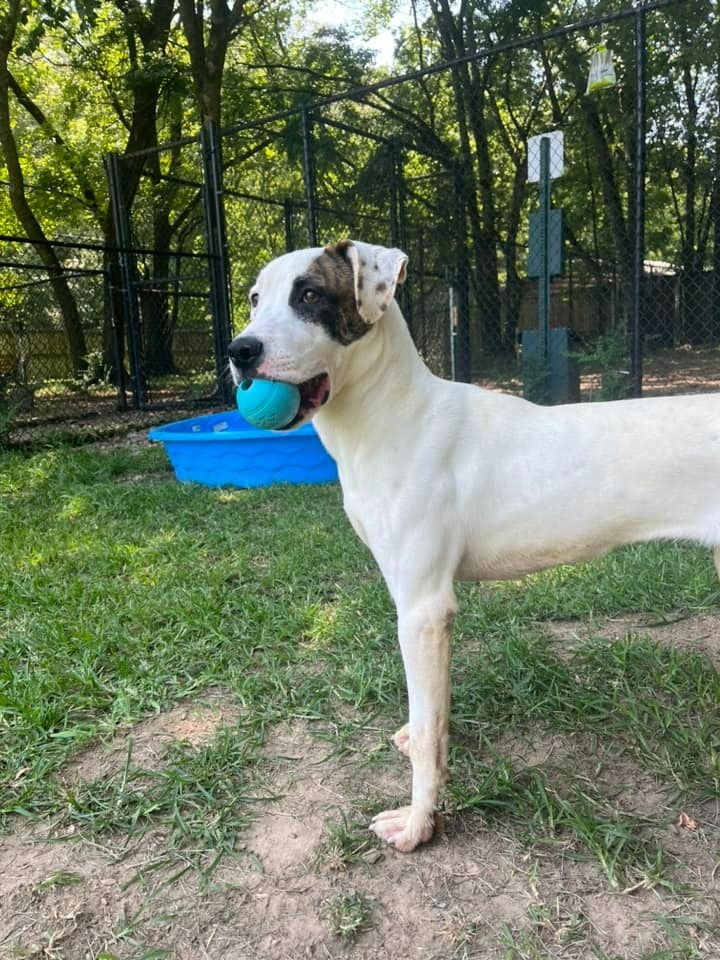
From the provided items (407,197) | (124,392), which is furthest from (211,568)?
(407,197)

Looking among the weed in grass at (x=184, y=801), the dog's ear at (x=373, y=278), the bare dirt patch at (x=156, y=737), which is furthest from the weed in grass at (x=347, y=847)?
the dog's ear at (x=373, y=278)

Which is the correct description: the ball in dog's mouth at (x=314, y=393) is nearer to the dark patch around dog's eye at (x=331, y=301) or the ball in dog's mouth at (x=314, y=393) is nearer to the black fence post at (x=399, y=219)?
the dark patch around dog's eye at (x=331, y=301)

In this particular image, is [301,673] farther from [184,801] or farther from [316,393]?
[316,393]

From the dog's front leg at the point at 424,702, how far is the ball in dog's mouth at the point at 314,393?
24.7 inches

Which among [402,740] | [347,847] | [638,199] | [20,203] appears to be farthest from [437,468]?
[20,203]

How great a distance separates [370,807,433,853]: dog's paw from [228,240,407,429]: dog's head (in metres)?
1.18

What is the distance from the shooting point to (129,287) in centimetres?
957

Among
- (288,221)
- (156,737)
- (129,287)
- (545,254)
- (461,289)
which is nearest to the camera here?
(156,737)

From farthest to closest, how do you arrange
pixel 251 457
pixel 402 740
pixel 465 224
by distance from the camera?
1. pixel 465 224
2. pixel 251 457
3. pixel 402 740

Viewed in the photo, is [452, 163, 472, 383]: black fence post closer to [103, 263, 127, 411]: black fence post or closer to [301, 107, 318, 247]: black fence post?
[301, 107, 318, 247]: black fence post

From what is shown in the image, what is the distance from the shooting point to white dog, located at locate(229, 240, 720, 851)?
199cm

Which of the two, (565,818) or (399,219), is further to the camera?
(399,219)

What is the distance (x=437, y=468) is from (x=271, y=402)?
1.76 ft

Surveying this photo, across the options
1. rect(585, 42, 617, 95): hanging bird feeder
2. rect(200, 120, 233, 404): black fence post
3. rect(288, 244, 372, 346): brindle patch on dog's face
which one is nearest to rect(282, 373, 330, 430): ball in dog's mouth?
rect(288, 244, 372, 346): brindle patch on dog's face
